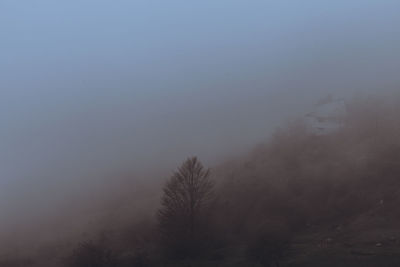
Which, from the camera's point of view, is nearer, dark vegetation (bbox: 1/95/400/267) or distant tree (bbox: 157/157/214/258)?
dark vegetation (bbox: 1/95/400/267)

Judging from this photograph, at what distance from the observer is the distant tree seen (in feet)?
224

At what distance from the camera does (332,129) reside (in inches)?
4419

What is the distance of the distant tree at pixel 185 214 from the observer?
6819 cm

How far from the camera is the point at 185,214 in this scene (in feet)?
238

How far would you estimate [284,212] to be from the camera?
79312 millimetres

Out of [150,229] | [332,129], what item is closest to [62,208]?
[150,229]

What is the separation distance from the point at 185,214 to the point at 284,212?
13842 millimetres

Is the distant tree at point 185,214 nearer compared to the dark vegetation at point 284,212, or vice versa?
the dark vegetation at point 284,212

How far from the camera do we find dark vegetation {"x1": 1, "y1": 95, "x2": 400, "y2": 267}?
6191cm

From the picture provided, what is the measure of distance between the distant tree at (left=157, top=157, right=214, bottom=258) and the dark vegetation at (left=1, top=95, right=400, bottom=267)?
11 centimetres

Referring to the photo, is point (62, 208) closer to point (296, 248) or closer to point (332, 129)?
point (332, 129)

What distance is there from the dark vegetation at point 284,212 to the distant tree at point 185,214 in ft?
0.38

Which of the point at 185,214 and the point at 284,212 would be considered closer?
the point at 185,214

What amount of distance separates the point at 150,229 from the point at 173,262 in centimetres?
1423
